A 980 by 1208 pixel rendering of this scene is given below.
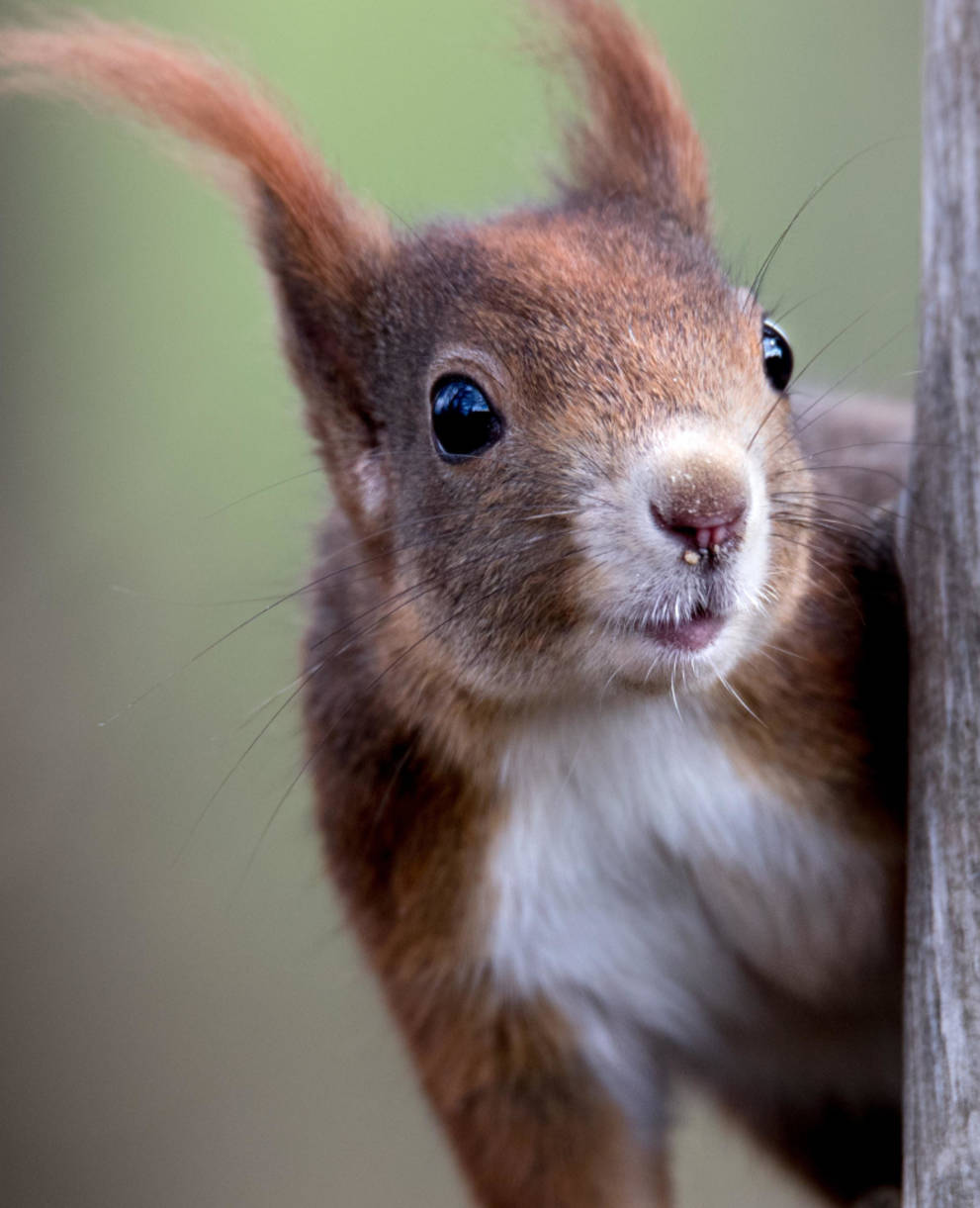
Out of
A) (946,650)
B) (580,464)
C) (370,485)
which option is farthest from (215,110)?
(946,650)

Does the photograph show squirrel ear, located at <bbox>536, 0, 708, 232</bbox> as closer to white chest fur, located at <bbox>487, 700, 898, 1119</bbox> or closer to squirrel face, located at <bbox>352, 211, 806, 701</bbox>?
squirrel face, located at <bbox>352, 211, 806, 701</bbox>

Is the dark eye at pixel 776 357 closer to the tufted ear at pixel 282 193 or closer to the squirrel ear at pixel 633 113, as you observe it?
the squirrel ear at pixel 633 113

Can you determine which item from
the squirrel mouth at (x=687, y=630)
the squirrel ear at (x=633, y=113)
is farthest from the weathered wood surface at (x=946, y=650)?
the squirrel ear at (x=633, y=113)

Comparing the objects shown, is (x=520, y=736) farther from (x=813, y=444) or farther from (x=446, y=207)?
(x=446, y=207)

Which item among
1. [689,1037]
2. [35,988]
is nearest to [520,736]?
[689,1037]

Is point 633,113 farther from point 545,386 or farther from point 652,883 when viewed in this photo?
point 652,883
